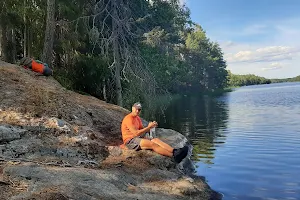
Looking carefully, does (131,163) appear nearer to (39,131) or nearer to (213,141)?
(39,131)

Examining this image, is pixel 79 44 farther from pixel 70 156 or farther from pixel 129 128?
pixel 70 156

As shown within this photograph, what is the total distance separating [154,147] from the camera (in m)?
9.03

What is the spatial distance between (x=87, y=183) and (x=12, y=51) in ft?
51.0

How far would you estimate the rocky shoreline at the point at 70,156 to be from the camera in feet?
19.6

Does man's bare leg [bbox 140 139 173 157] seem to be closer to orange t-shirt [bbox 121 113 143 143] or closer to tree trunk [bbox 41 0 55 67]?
orange t-shirt [bbox 121 113 143 143]

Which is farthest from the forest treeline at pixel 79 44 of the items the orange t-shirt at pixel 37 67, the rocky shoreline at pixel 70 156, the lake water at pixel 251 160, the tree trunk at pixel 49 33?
the rocky shoreline at pixel 70 156

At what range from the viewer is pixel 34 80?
13297 millimetres

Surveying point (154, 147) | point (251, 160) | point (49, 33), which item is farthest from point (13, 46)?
point (251, 160)

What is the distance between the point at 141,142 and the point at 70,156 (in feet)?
6.46

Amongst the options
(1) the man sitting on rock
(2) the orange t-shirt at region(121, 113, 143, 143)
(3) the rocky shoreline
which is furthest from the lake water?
(2) the orange t-shirt at region(121, 113, 143, 143)

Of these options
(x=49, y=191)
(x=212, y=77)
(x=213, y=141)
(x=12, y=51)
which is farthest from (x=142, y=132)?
(x=212, y=77)

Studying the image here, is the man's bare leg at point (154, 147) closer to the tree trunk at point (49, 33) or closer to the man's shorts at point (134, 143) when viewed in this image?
the man's shorts at point (134, 143)

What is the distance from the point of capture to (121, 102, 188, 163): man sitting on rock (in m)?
8.93

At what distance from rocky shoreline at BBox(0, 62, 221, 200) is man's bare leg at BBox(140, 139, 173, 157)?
165 millimetres
